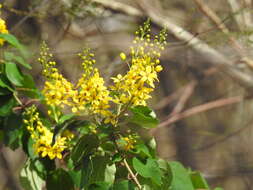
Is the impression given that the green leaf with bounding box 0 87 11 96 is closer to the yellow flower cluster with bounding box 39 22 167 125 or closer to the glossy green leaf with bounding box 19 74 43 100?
the glossy green leaf with bounding box 19 74 43 100

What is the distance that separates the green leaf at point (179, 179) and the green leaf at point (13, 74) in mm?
416

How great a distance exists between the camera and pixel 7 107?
1228mm

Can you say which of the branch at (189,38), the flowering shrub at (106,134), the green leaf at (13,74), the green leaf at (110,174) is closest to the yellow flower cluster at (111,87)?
the flowering shrub at (106,134)

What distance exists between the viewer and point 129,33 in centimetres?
335

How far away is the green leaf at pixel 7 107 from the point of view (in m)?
1.22

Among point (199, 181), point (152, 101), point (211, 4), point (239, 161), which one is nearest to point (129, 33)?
point (211, 4)

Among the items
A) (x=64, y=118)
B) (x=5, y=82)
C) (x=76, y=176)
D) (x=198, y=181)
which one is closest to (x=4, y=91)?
(x=5, y=82)

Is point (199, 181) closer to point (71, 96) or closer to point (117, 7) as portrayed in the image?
point (71, 96)

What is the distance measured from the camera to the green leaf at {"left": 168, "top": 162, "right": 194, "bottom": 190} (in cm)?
113

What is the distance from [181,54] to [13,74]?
78.6 inches

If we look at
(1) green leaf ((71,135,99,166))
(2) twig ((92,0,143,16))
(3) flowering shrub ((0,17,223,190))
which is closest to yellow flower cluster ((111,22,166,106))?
(3) flowering shrub ((0,17,223,190))

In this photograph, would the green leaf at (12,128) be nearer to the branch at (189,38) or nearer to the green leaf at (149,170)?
the green leaf at (149,170)

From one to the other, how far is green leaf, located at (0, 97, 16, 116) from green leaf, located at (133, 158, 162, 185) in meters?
0.38

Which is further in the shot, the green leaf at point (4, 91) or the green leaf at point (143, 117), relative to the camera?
the green leaf at point (4, 91)
